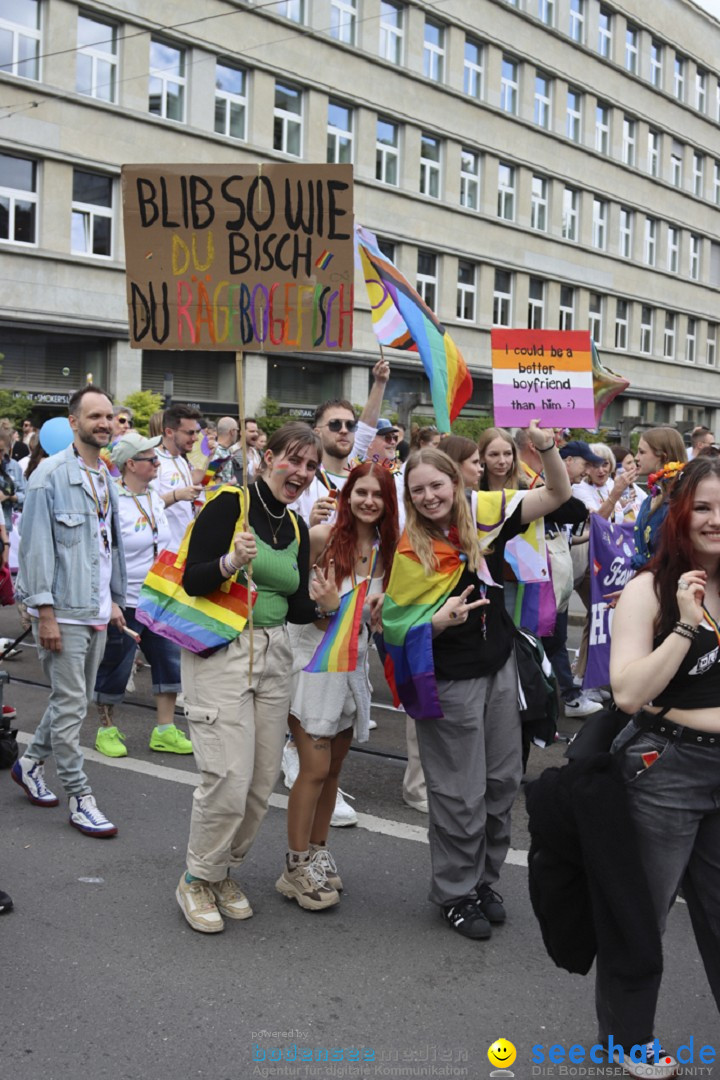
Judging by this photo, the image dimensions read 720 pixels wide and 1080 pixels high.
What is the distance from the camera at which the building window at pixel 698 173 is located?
47800mm

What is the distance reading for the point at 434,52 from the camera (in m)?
→ 33.8

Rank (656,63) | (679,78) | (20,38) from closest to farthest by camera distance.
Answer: (20,38) < (656,63) < (679,78)

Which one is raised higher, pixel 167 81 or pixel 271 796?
pixel 167 81

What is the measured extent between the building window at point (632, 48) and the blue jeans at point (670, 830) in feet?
145

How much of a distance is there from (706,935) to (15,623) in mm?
8724

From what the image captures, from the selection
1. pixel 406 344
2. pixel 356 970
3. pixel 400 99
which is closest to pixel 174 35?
pixel 400 99

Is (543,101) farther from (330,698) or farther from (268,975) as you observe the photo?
(268,975)

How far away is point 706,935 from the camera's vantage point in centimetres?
304

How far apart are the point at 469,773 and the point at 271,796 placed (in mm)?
1784

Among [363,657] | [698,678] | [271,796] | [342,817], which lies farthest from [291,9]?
[698,678]

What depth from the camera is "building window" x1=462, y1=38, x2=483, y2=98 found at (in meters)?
35.0

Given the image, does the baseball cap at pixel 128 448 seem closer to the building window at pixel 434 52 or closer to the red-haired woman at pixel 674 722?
the red-haired woman at pixel 674 722

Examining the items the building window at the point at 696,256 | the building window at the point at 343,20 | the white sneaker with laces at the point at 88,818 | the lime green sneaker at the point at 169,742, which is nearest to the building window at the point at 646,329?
the building window at the point at 696,256

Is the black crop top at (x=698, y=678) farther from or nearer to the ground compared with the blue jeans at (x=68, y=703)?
farther from the ground
